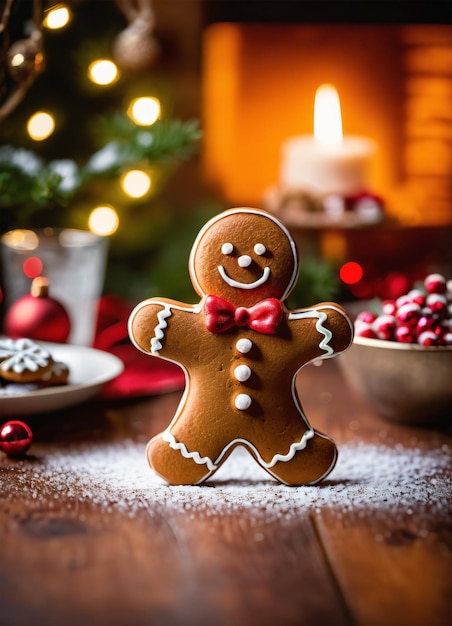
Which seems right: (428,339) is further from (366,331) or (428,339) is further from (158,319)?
(158,319)

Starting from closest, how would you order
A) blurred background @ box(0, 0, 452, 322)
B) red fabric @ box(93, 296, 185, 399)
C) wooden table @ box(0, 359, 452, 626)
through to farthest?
wooden table @ box(0, 359, 452, 626) < red fabric @ box(93, 296, 185, 399) < blurred background @ box(0, 0, 452, 322)

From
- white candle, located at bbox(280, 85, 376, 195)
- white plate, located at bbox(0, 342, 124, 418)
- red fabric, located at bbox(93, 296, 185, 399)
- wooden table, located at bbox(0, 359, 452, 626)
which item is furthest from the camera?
white candle, located at bbox(280, 85, 376, 195)

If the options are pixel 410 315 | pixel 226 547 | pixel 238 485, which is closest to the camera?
pixel 226 547

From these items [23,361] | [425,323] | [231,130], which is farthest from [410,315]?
[231,130]

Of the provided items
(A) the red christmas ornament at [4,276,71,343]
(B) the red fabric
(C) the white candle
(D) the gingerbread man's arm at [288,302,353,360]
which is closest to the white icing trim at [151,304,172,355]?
(D) the gingerbread man's arm at [288,302,353,360]

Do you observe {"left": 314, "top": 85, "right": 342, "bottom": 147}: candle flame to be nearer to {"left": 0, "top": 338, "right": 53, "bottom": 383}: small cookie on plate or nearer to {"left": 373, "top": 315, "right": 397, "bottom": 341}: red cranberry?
{"left": 373, "top": 315, "right": 397, "bottom": 341}: red cranberry

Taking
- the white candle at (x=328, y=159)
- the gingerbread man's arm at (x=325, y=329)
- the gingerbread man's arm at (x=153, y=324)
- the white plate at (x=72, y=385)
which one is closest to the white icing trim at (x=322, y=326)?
the gingerbread man's arm at (x=325, y=329)

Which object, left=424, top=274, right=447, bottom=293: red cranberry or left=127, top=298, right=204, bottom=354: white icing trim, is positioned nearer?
left=127, top=298, right=204, bottom=354: white icing trim

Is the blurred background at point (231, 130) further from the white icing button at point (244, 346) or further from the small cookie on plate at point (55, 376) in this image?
the white icing button at point (244, 346)
